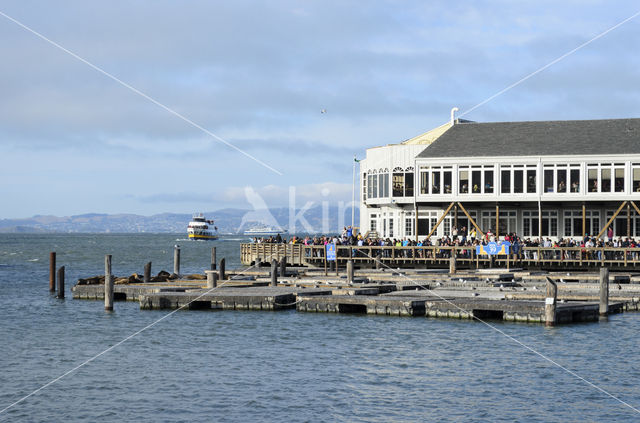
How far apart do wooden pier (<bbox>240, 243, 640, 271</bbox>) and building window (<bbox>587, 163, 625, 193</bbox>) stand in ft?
17.9

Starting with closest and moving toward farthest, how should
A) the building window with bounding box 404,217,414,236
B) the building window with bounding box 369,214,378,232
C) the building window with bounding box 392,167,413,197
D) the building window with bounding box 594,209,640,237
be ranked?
1. the building window with bounding box 594,209,640,237
2. the building window with bounding box 392,167,413,197
3. the building window with bounding box 404,217,414,236
4. the building window with bounding box 369,214,378,232

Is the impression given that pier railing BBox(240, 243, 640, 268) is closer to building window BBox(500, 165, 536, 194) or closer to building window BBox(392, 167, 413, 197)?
building window BBox(500, 165, 536, 194)

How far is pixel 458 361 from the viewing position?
24.1m

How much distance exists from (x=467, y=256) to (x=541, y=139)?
10599 millimetres

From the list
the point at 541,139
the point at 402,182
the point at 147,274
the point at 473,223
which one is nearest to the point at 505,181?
the point at 473,223

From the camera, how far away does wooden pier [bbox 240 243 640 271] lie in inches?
1929

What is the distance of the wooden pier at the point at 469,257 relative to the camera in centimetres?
4900

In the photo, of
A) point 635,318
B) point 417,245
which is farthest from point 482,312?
point 417,245

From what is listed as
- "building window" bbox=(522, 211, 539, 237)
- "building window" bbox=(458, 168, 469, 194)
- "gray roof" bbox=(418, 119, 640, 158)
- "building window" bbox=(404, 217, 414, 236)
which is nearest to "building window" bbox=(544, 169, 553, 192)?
"gray roof" bbox=(418, 119, 640, 158)

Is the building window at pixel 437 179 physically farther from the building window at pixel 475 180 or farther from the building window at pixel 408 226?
the building window at pixel 408 226

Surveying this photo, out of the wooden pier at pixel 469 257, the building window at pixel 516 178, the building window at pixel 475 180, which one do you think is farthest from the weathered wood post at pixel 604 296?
the building window at pixel 475 180

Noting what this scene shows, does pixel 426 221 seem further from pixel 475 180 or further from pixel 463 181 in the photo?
pixel 475 180

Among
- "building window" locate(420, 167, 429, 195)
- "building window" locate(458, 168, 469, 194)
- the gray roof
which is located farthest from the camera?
"building window" locate(420, 167, 429, 195)

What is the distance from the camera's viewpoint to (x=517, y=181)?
55.0 m
